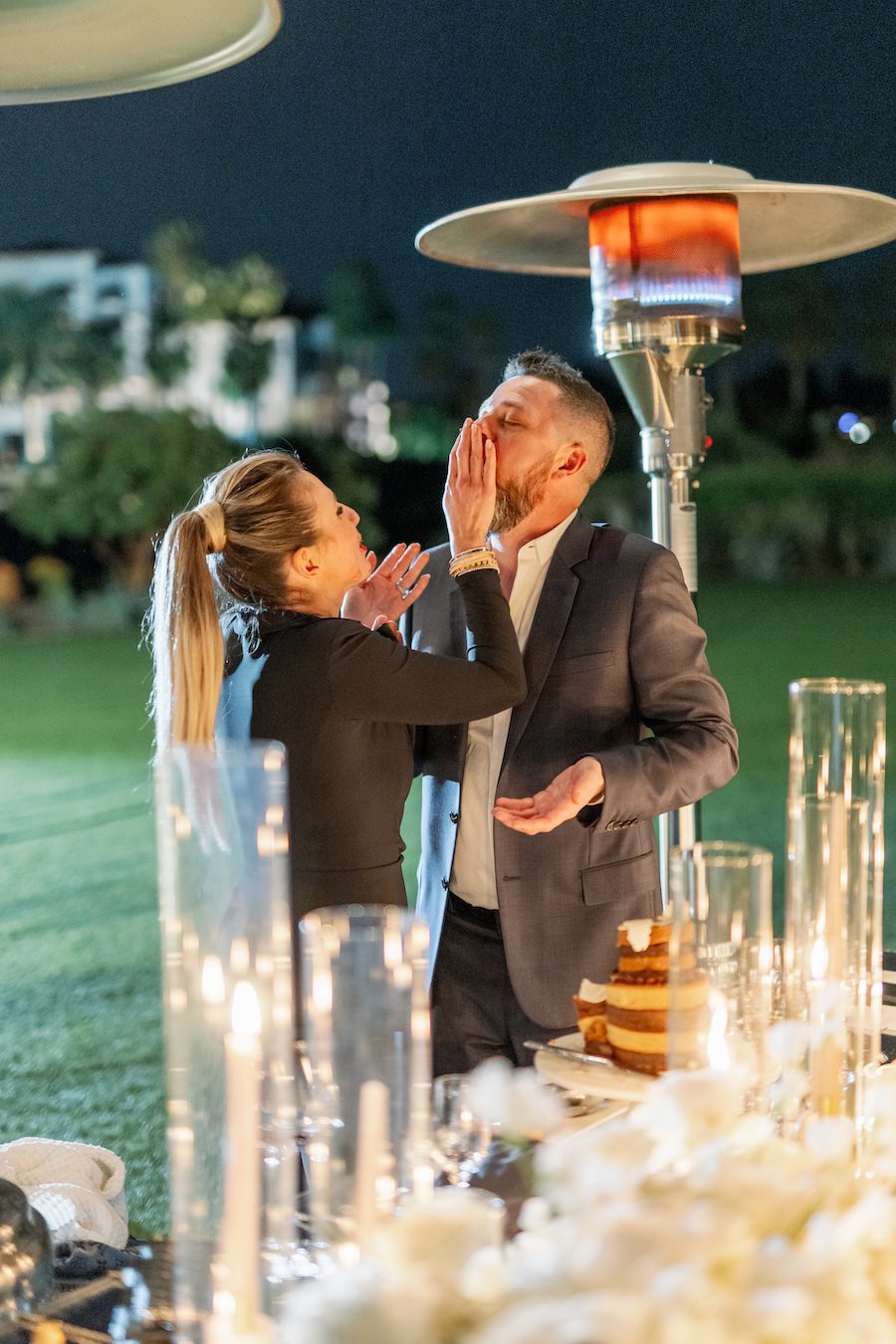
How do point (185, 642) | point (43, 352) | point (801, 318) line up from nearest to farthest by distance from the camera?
point (185, 642) < point (801, 318) < point (43, 352)

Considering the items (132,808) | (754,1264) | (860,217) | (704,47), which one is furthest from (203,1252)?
(704,47)

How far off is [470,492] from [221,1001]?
150cm

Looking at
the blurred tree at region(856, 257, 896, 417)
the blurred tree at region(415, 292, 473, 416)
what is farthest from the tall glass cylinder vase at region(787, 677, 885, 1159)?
the blurred tree at region(415, 292, 473, 416)

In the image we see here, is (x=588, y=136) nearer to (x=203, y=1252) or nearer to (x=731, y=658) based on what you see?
(x=731, y=658)

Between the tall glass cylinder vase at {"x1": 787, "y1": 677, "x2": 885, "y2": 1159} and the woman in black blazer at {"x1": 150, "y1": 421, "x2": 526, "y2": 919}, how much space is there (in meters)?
0.77

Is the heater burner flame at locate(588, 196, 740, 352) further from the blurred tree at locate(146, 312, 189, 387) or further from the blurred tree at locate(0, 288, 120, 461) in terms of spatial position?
the blurred tree at locate(146, 312, 189, 387)

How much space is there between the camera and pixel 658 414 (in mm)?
3012

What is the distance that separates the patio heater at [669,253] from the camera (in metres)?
2.73

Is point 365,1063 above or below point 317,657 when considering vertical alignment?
below

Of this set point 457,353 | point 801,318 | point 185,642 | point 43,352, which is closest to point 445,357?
point 457,353

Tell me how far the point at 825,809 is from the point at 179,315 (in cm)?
3244

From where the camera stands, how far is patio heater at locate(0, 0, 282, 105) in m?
1.54

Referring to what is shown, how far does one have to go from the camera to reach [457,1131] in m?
1.49

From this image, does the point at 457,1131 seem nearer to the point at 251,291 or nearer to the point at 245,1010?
the point at 245,1010
